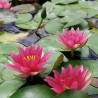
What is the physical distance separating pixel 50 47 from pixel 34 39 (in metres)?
0.29

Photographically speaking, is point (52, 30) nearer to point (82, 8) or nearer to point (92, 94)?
point (82, 8)

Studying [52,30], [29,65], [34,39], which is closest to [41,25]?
[52,30]

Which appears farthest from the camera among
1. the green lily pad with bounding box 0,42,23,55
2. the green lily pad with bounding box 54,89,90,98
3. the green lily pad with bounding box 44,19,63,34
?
the green lily pad with bounding box 44,19,63,34

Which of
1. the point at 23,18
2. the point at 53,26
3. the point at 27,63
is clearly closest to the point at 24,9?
the point at 23,18

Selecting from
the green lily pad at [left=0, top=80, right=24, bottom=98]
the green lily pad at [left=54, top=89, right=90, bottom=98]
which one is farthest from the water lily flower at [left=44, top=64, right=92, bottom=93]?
the green lily pad at [left=0, top=80, right=24, bottom=98]

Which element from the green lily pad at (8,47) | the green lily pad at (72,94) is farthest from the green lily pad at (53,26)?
the green lily pad at (72,94)

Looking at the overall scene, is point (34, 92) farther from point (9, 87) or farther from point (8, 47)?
point (8, 47)

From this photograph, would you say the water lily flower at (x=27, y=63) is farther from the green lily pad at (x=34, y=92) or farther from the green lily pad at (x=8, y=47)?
the green lily pad at (x=8, y=47)

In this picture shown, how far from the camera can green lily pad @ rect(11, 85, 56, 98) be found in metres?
0.98

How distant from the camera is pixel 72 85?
35.1 inches

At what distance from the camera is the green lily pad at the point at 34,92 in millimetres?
976

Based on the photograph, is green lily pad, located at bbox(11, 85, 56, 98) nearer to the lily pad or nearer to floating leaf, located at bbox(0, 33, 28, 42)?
floating leaf, located at bbox(0, 33, 28, 42)

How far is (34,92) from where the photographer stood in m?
1.00

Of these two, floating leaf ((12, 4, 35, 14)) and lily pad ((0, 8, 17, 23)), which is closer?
lily pad ((0, 8, 17, 23))
